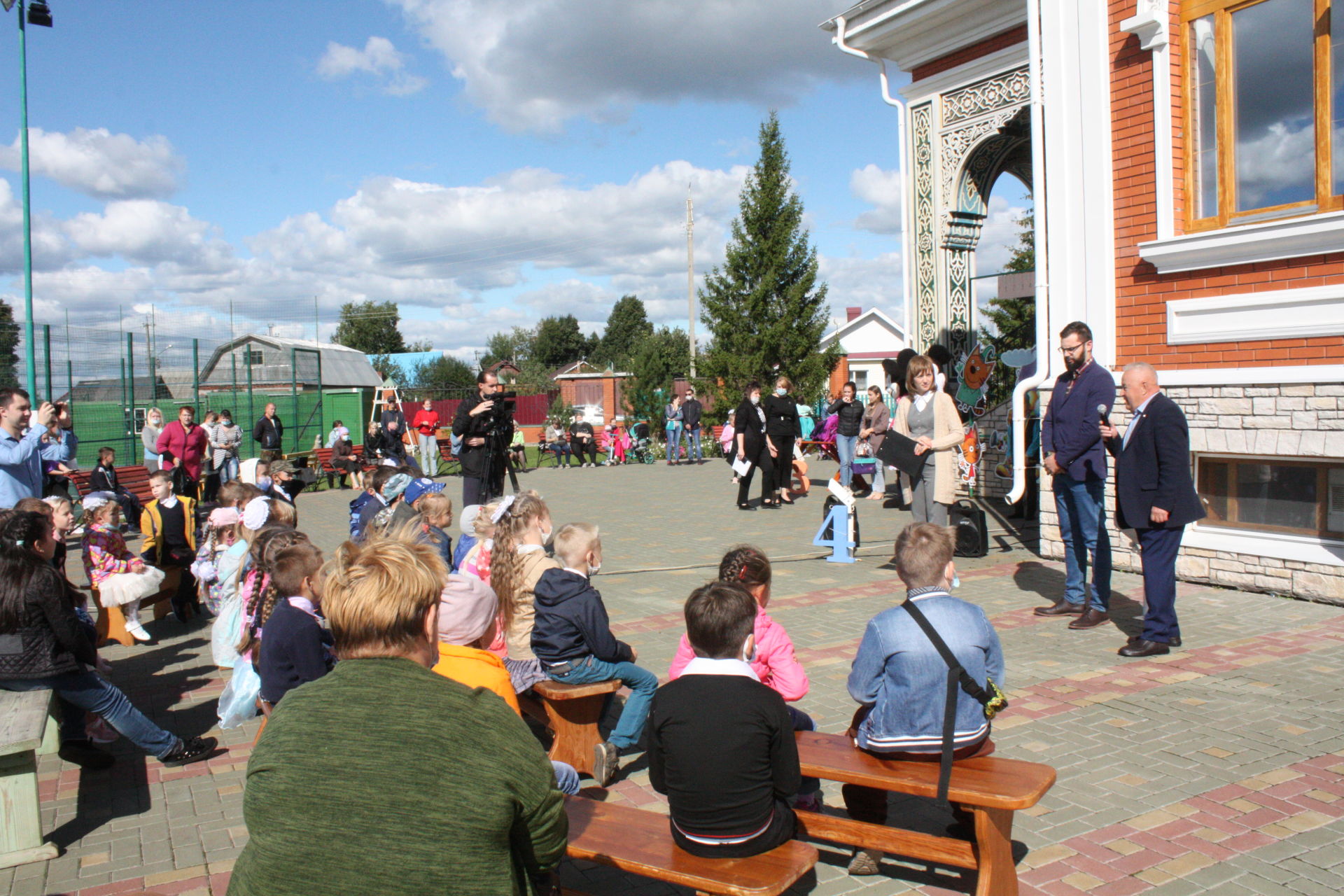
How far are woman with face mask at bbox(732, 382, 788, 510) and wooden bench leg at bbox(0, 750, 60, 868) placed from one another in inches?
425

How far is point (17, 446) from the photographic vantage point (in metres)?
6.38

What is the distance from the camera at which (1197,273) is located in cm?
757

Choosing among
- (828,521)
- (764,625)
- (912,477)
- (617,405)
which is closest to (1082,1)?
(912,477)

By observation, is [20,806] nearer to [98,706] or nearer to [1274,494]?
[98,706]

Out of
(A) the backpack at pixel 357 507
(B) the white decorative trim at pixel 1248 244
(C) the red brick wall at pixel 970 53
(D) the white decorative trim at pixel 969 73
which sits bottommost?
(A) the backpack at pixel 357 507

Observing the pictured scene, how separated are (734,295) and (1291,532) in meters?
28.8

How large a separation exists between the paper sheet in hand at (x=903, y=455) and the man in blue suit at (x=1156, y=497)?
7.28ft

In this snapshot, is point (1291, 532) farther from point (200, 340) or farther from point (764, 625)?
point (200, 340)

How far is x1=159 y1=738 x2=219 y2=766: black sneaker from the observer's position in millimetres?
4805

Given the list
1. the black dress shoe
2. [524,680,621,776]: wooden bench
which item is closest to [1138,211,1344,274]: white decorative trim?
the black dress shoe

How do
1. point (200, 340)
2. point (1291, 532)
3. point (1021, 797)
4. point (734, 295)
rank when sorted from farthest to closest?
point (734, 295)
point (200, 340)
point (1291, 532)
point (1021, 797)

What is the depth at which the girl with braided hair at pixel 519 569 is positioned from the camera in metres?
4.67

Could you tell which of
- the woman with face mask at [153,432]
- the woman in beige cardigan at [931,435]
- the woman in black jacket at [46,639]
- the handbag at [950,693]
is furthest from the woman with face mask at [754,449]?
the handbag at [950,693]

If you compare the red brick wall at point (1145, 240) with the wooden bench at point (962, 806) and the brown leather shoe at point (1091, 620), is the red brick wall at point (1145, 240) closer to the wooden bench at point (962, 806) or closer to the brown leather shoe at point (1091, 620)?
the brown leather shoe at point (1091, 620)
